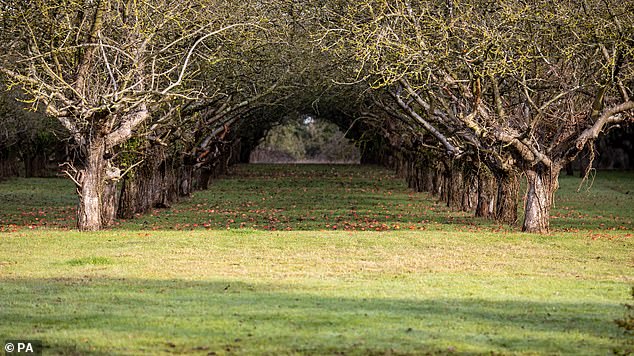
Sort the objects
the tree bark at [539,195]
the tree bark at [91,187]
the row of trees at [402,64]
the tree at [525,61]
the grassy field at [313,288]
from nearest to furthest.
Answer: the grassy field at [313,288] < the tree at [525,61] < the row of trees at [402,64] < the tree bark at [91,187] < the tree bark at [539,195]

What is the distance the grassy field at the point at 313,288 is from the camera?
12016mm

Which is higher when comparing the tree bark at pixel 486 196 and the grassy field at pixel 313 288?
the tree bark at pixel 486 196

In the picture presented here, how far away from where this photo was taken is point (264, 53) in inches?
1572

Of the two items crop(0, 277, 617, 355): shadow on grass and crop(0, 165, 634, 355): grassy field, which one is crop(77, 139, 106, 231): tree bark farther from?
crop(0, 277, 617, 355): shadow on grass

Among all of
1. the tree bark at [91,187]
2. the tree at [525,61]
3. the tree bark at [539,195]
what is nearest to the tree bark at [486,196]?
the tree at [525,61]

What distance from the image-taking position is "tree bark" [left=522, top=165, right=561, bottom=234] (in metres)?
29.0

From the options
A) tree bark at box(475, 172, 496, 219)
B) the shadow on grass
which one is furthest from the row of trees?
the shadow on grass

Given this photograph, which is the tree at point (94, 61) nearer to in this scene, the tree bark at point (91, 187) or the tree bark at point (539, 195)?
the tree bark at point (91, 187)

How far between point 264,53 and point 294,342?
29055mm

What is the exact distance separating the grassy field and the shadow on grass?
0.03m

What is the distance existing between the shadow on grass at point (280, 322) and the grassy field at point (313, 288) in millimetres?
27

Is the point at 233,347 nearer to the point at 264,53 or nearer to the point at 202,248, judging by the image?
the point at 202,248

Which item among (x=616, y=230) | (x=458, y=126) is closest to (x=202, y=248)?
(x=458, y=126)

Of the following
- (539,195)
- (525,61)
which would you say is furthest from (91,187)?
(539,195)
